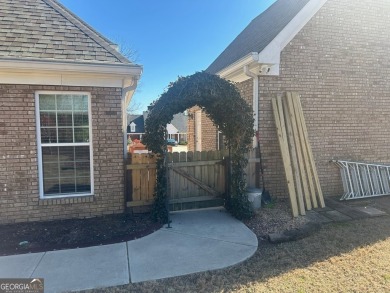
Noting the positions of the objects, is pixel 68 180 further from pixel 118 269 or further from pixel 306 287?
pixel 306 287

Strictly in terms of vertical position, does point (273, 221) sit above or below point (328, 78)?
below

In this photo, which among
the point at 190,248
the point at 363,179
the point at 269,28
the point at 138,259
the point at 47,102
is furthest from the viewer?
the point at 269,28

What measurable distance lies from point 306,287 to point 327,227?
2.30m

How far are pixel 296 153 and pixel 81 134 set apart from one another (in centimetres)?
513

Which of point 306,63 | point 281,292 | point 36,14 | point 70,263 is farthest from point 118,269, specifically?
point 306,63

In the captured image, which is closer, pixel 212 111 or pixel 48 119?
pixel 48 119

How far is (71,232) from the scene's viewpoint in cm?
497

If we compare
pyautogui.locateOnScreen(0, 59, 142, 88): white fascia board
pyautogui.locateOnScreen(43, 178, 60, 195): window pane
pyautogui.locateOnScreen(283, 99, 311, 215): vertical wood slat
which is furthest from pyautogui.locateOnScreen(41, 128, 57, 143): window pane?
pyautogui.locateOnScreen(283, 99, 311, 215): vertical wood slat

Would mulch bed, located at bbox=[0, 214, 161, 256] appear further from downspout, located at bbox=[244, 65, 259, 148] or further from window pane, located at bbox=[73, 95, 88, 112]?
downspout, located at bbox=[244, 65, 259, 148]

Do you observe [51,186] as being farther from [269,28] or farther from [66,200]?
[269,28]

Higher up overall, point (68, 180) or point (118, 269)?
point (68, 180)

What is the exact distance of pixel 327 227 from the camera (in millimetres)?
5219

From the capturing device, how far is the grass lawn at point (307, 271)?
3.30 metres

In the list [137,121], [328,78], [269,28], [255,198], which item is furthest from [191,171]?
[137,121]
